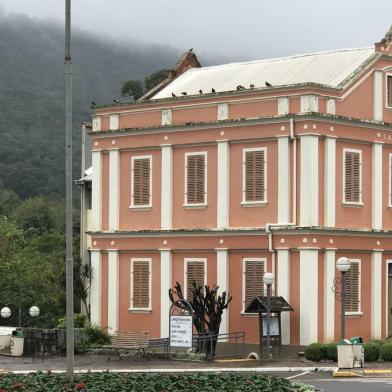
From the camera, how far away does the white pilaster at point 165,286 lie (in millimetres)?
45188

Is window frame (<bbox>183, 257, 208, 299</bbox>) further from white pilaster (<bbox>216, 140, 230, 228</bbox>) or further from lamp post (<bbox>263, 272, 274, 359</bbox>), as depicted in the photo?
lamp post (<bbox>263, 272, 274, 359</bbox>)

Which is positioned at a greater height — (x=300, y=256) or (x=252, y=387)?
(x=300, y=256)

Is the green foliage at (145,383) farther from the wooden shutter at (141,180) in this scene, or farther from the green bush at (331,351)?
the wooden shutter at (141,180)

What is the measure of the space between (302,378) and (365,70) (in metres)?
14.8

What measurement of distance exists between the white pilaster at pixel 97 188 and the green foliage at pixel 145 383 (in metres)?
19.1

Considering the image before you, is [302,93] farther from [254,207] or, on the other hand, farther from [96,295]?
[96,295]

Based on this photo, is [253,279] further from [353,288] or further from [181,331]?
[181,331]

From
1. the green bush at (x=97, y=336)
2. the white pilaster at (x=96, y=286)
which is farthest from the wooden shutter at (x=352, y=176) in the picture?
the green bush at (x=97, y=336)

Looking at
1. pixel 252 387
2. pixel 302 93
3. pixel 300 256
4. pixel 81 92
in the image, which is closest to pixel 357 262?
pixel 300 256

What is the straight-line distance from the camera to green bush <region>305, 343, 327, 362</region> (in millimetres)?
39312

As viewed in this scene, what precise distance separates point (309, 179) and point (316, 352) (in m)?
5.92

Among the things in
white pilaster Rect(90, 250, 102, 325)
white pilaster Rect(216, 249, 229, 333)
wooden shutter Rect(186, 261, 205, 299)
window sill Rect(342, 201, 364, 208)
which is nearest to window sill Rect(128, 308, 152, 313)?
white pilaster Rect(90, 250, 102, 325)

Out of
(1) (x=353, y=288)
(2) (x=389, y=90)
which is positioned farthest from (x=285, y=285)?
(2) (x=389, y=90)

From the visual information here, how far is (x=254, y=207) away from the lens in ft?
141
